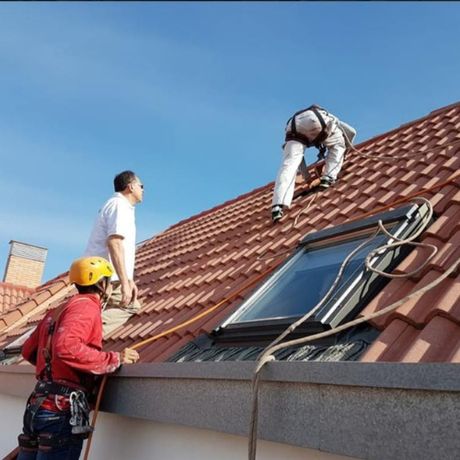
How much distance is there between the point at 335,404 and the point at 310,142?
4224 millimetres

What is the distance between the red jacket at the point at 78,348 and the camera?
2.82 metres

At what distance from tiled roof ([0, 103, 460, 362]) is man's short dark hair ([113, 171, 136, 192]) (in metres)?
0.96

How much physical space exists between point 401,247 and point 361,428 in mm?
1321

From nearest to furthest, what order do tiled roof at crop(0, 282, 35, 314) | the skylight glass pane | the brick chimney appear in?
the skylight glass pane
tiled roof at crop(0, 282, 35, 314)
the brick chimney

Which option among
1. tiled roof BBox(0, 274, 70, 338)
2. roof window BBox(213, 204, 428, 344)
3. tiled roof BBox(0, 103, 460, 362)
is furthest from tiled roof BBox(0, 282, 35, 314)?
roof window BBox(213, 204, 428, 344)

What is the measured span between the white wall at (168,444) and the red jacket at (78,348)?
0.34m

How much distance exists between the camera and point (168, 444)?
269 cm

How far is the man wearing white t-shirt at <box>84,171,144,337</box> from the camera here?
157 inches

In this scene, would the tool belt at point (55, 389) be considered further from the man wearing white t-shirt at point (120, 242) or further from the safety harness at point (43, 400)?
the man wearing white t-shirt at point (120, 242)

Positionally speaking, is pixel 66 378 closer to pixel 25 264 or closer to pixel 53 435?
pixel 53 435

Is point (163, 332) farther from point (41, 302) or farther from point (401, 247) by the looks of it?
point (41, 302)

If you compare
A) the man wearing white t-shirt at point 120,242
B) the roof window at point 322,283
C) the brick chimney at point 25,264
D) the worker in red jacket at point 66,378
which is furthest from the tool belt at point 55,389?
the brick chimney at point 25,264

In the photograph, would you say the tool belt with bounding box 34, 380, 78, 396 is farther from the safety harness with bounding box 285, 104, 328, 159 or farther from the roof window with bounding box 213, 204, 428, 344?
the safety harness with bounding box 285, 104, 328, 159

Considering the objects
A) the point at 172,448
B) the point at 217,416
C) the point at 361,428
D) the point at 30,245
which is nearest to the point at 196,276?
the point at 172,448
